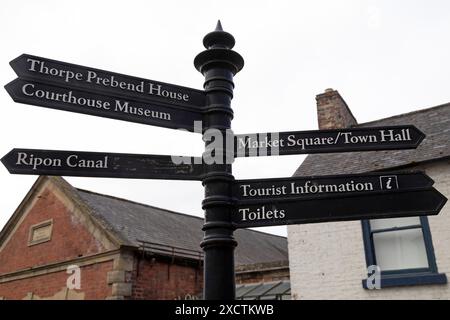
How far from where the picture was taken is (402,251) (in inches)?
348

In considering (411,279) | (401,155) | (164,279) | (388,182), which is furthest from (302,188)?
(164,279)

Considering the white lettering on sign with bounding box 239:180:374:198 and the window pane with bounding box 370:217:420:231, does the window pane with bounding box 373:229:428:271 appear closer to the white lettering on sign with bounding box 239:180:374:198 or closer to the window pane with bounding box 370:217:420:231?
the window pane with bounding box 370:217:420:231

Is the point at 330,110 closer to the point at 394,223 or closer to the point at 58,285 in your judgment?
the point at 394,223

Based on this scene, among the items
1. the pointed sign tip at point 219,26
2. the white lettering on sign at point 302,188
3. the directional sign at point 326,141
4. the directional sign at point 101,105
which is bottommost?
the white lettering on sign at point 302,188

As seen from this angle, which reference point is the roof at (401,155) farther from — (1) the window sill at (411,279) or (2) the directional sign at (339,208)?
(2) the directional sign at (339,208)

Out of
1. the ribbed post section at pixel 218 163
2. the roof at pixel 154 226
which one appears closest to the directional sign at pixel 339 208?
the ribbed post section at pixel 218 163

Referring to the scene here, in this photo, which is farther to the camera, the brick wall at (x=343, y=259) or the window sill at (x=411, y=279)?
the brick wall at (x=343, y=259)

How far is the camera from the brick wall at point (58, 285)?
551 inches

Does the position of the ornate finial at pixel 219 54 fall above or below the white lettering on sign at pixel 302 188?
above

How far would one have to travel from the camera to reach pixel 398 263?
8.82 metres

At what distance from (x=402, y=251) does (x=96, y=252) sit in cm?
970

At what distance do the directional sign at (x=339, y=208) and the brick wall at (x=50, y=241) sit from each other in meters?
12.4

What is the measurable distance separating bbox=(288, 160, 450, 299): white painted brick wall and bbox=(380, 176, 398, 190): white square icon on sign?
20.7ft

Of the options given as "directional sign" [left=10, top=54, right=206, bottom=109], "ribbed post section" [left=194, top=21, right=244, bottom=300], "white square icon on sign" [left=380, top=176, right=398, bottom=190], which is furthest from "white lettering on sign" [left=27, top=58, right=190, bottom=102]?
"white square icon on sign" [left=380, top=176, right=398, bottom=190]
